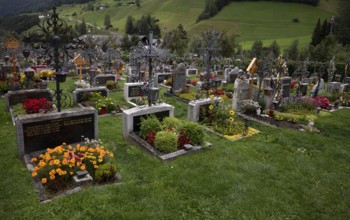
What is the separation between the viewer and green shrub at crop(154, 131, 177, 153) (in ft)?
31.0

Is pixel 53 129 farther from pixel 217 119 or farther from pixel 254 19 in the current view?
pixel 254 19

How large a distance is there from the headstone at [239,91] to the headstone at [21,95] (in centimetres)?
1084

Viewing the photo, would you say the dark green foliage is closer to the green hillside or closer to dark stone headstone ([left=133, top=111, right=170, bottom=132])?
the green hillside

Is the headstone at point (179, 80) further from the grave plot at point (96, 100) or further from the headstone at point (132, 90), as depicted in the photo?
the grave plot at point (96, 100)

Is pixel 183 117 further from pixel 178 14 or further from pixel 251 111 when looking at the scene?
pixel 178 14

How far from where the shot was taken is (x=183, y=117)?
1461cm

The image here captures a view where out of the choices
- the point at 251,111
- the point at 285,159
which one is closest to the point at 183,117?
the point at 251,111

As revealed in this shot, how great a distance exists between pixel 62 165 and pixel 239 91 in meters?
11.3

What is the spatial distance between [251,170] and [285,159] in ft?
6.03

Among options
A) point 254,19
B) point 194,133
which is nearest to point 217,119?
point 194,133

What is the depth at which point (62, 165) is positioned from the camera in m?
7.50

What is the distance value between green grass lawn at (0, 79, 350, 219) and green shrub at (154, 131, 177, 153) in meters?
0.46

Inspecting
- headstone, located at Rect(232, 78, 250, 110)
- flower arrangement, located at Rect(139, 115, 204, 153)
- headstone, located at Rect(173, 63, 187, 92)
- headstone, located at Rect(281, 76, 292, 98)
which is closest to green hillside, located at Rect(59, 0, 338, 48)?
headstone, located at Rect(173, 63, 187, 92)

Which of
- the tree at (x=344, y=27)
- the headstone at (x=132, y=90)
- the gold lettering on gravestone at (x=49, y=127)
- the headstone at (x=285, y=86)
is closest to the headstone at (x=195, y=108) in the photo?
the gold lettering on gravestone at (x=49, y=127)
